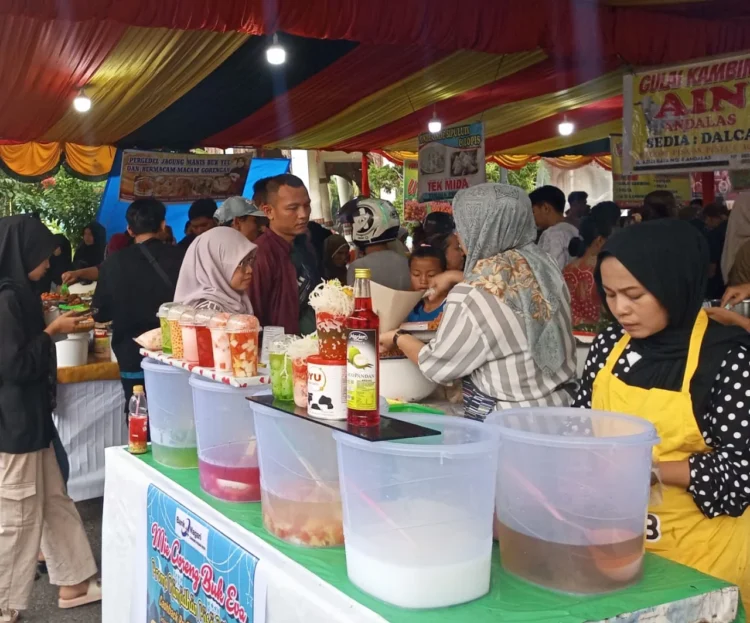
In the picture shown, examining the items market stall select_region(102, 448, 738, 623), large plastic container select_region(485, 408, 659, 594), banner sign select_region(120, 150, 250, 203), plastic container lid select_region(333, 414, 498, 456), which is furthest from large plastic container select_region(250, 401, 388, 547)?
banner sign select_region(120, 150, 250, 203)

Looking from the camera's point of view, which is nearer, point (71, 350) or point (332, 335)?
point (332, 335)

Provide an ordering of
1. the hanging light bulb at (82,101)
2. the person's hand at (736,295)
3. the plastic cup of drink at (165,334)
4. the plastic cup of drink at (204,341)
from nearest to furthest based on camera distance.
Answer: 1. the plastic cup of drink at (204,341)
2. the plastic cup of drink at (165,334)
3. the person's hand at (736,295)
4. the hanging light bulb at (82,101)

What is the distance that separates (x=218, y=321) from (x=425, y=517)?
3.08ft

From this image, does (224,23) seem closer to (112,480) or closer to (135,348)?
(135,348)

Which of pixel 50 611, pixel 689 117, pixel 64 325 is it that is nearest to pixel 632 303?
pixel 64 325

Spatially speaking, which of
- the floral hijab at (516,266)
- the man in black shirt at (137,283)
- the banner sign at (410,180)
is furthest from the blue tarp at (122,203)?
the floral hijab at (516,266)

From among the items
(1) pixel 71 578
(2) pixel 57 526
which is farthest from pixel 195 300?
(1) pixel 71 578

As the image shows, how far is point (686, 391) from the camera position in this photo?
183 centimetres

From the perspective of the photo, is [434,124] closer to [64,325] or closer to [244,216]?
[244,216]

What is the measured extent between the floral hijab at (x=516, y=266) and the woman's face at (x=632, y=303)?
39cm

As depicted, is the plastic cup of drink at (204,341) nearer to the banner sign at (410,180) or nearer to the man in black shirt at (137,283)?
the man in black shirt at (137,283)

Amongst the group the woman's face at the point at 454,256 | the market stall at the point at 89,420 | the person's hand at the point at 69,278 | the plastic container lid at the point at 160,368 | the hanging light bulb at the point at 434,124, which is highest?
the hanging light bulb at the point at 434,124

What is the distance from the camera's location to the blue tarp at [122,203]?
984cm

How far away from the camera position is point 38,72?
657 centimetres
